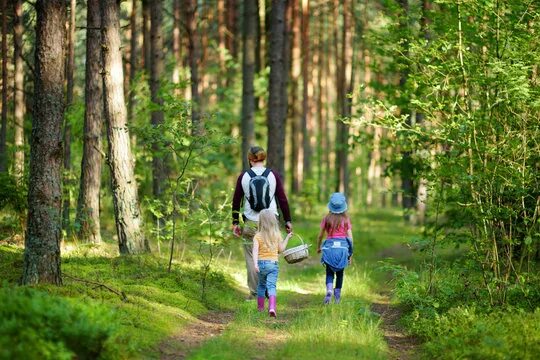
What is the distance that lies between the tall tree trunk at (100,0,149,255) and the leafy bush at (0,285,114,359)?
6.26 meters

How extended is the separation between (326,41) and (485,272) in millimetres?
38433

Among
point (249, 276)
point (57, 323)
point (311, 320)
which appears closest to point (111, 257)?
point (249, 276)

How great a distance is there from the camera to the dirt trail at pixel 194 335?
8227 mm

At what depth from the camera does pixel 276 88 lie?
21234 millimetres

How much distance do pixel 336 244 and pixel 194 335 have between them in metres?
3.54

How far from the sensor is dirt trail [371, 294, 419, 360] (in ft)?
30.0

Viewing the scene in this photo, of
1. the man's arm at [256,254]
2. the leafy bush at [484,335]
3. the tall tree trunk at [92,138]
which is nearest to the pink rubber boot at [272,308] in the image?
the man's arm at [256,254]

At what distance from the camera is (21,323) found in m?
6.48

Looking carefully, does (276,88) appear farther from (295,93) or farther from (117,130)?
(295,93)

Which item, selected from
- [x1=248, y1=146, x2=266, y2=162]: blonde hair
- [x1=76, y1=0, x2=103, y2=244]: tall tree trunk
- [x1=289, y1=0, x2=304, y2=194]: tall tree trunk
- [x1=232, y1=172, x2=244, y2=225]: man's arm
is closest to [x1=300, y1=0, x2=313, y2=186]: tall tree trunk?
[x1=289, y1=0, x2=304, y2=194]: tall tree trunk

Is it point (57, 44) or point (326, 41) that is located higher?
point (326, 41)

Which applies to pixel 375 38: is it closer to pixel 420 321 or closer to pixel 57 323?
pixel 420 321

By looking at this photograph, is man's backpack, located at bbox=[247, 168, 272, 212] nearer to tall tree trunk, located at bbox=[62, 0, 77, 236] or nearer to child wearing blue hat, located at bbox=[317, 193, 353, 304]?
child wearing blue hat, located at bbox=[317, 193, 353, 304]

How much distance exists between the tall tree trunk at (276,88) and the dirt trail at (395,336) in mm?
8952
